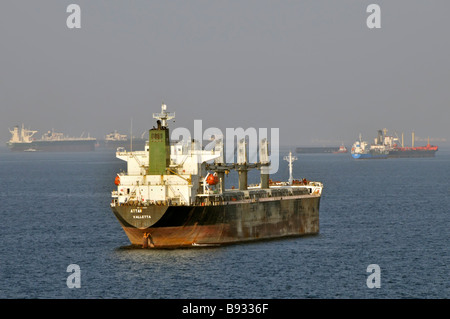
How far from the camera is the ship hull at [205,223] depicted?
67625mm

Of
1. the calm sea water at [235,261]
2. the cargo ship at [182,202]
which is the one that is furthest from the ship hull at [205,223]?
the calm sea water at [235,261]

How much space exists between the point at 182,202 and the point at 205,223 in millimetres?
2783

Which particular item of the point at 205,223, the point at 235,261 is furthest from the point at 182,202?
the point at 235,261

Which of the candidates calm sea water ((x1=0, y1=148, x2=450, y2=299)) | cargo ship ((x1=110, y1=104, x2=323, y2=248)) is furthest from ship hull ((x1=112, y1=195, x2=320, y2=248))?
calm sea water ((x1=0, y1=148, x2=450, y2=299))

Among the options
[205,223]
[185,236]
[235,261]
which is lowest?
[235,261]

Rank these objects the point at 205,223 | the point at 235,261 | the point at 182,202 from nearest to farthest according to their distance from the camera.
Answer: the point at 235,261
the point at 182,202
the point at 205,223

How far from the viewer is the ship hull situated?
67.6 metres

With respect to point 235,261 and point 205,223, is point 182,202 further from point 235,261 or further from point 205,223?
point 235,261

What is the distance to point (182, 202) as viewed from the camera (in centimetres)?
6931

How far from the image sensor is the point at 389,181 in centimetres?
19238

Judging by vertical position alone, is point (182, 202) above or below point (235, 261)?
above

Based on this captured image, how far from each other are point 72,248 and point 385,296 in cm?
3078
